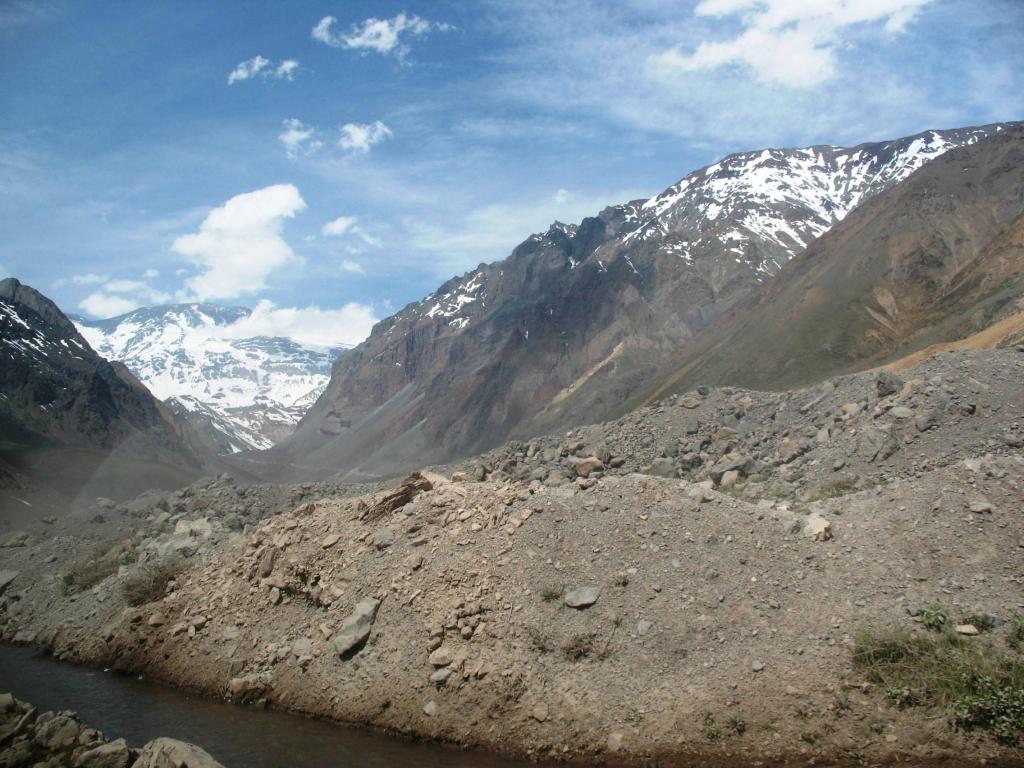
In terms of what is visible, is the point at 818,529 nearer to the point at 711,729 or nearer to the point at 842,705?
the point at 842,705

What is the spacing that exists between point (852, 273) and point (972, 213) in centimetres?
2036

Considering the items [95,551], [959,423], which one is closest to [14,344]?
[95,551]

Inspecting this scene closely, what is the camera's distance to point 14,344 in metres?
142

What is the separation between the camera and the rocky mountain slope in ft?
42.9

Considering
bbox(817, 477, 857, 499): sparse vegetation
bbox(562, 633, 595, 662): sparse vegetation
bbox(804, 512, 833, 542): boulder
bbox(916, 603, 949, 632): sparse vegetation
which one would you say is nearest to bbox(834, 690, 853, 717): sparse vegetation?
bbox(916, 603, 949, 632): sparse vegetation

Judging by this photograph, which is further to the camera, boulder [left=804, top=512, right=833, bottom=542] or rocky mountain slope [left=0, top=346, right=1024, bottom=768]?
boulder [left=804, top=512, right=833, bottom=542]

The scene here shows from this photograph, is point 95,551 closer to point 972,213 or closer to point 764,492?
point 764,492

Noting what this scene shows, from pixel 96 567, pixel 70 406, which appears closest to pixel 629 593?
pixel 96 567

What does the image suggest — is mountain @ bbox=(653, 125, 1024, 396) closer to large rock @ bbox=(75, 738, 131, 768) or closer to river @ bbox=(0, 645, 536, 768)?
river @ bbox=(0, 645, 536, 768)

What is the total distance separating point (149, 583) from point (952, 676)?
21087 millimetres

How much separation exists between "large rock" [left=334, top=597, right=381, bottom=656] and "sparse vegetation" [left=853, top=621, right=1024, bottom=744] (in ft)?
33.0

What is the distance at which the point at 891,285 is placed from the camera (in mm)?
90500

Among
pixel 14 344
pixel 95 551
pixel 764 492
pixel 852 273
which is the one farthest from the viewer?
pixel 14 344

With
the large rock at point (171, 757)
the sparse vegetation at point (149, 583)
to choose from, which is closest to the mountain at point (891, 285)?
the sparse vegetation at point (149, 583)
